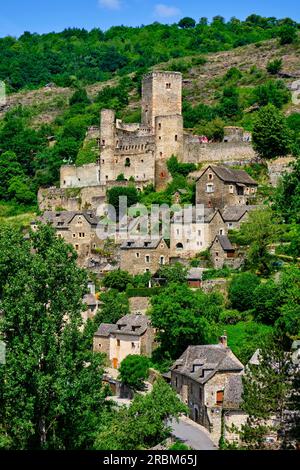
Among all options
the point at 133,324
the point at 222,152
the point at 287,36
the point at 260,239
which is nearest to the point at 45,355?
the point at 133,324

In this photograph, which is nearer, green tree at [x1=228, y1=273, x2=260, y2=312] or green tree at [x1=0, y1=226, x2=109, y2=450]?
green tree at [x1=0, y1=226, x2=109, y2=450]

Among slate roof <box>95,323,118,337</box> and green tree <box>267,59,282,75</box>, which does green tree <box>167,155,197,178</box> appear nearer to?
slate roof <box>95,323,118,337</box>

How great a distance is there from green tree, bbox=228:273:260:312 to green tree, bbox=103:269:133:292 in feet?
27.3

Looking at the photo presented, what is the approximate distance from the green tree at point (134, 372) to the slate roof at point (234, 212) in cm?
1789

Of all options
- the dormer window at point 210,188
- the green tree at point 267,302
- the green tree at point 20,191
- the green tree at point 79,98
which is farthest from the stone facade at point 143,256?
the green tree at point 79,98

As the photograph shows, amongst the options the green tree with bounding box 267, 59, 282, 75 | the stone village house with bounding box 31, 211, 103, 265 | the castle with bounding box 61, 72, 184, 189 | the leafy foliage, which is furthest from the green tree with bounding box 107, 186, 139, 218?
the green tree with bounding box 267, 59, 282, 75

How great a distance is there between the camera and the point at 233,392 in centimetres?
4006

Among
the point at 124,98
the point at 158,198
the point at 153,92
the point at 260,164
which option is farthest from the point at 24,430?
the point at 124,98

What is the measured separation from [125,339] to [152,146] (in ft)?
89.8

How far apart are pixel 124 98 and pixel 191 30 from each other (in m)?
66.8

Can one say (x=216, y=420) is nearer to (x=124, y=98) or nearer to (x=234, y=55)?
(x=124, y=98)

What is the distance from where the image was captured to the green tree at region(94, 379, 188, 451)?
35.5 m

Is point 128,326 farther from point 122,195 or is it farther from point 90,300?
point 122,195

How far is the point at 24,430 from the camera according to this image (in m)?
30.8
